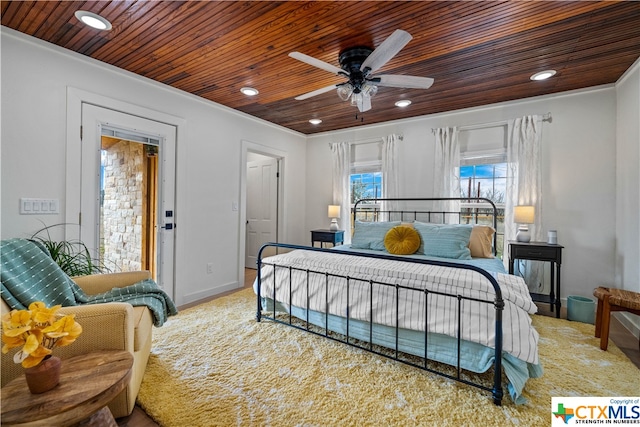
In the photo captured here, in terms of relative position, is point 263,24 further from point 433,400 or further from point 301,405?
point 433,400

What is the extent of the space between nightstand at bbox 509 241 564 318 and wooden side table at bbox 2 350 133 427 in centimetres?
354

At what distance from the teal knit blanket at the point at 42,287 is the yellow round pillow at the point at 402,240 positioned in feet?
7.37

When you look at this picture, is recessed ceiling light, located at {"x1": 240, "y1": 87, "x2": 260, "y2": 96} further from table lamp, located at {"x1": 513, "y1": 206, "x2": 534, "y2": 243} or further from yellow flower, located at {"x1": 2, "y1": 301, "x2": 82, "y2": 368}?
table lamp, located at {"x1": 513, "y1": 206, "x2": 534, "y2": 243}

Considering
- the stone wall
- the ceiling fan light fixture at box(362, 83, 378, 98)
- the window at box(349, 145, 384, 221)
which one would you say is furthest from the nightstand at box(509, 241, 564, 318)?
the stone wall

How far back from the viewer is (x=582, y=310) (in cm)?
283

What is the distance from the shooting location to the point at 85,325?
4.71 feet

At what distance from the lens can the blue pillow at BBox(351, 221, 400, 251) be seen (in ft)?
11.1

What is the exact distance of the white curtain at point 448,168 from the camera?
12.6 feet

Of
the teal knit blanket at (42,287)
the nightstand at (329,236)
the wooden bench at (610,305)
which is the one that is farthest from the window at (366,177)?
the teal knit blanket at (42,287)

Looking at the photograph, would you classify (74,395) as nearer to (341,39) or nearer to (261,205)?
(341,39)

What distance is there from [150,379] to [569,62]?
4228mm

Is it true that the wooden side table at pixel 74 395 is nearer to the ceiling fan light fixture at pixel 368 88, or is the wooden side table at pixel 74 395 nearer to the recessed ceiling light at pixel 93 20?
the recessed ceiling light at pixel 93 20

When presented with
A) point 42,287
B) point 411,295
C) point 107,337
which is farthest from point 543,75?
point 42,287

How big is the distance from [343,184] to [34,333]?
160 inches
